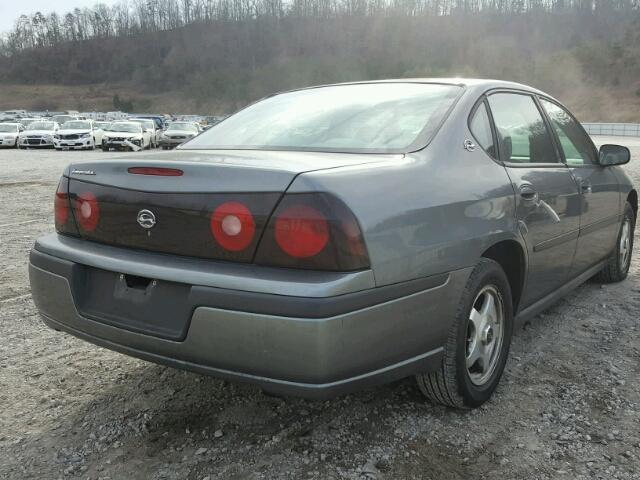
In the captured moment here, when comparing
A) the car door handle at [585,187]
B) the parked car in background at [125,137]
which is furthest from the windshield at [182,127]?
the car door handle at [585,187]

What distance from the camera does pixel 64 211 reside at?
8.67 feet

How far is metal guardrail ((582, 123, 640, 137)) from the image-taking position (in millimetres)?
40438

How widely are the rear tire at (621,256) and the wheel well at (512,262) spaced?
6.31 ft

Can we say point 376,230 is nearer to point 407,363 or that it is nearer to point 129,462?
point 407,363

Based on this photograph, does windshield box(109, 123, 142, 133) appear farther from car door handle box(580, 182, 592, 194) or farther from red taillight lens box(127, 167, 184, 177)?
red taillight lens box(127, 167, 184, 177)

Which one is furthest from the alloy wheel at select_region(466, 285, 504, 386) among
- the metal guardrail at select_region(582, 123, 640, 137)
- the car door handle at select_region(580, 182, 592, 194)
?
the metal guardrail at select_region(582, 123, 640, 137)

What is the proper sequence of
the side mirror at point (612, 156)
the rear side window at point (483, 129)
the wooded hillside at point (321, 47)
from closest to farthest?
the rear side window at point (483, 129)
the side mirror at point (612, 156)
the wooded hillside at point (321, 47)

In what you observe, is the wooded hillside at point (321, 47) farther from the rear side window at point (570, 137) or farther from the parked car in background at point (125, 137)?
the rear side window at point (570, 137)

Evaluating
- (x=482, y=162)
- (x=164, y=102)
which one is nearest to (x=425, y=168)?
(x=482, y=162)

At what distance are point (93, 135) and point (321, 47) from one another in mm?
86316

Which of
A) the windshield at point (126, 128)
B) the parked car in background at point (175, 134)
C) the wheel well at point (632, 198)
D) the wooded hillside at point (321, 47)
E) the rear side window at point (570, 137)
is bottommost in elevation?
the parked car in background at point (175, 134)

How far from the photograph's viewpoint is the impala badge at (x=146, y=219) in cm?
227

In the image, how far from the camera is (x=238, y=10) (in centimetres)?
12038

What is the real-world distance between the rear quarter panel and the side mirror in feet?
5.17
